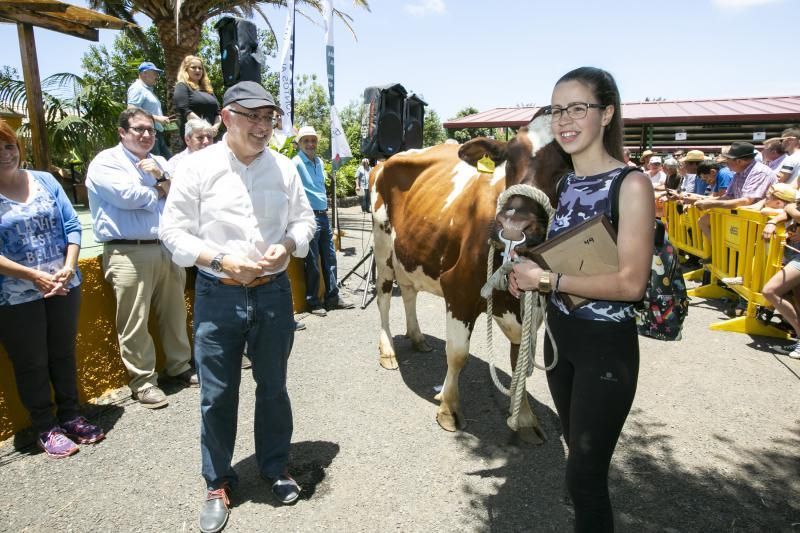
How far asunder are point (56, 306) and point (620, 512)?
3.60 m

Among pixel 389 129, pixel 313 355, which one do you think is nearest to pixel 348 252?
pixel 389 129

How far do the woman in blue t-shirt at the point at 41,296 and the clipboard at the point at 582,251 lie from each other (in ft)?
9.83

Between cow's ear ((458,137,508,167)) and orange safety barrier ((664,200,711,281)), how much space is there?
20.0 feet

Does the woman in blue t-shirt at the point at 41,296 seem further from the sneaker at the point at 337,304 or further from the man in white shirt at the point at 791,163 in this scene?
the man in white shirt at the point at 791,163

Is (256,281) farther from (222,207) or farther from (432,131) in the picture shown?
(432,131)

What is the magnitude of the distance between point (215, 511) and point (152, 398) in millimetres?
1618

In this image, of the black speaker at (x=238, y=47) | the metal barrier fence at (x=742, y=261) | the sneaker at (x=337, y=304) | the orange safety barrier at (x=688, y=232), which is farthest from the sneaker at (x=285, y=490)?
the orange safety barrier at (x=688, y=232)

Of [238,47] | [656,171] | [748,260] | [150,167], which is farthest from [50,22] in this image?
[656,171]

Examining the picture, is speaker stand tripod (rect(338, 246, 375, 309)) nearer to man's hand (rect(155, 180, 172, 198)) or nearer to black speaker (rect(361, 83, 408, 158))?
black speaker (rect(361, 83, 408, 158))

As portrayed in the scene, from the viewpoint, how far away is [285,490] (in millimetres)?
2693

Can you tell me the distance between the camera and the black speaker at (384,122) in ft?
25.4

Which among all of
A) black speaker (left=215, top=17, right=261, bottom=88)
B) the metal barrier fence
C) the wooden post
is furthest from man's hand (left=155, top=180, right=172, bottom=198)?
the metal barrier fence

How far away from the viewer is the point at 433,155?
466cm

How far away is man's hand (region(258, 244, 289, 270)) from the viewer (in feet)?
7.75
